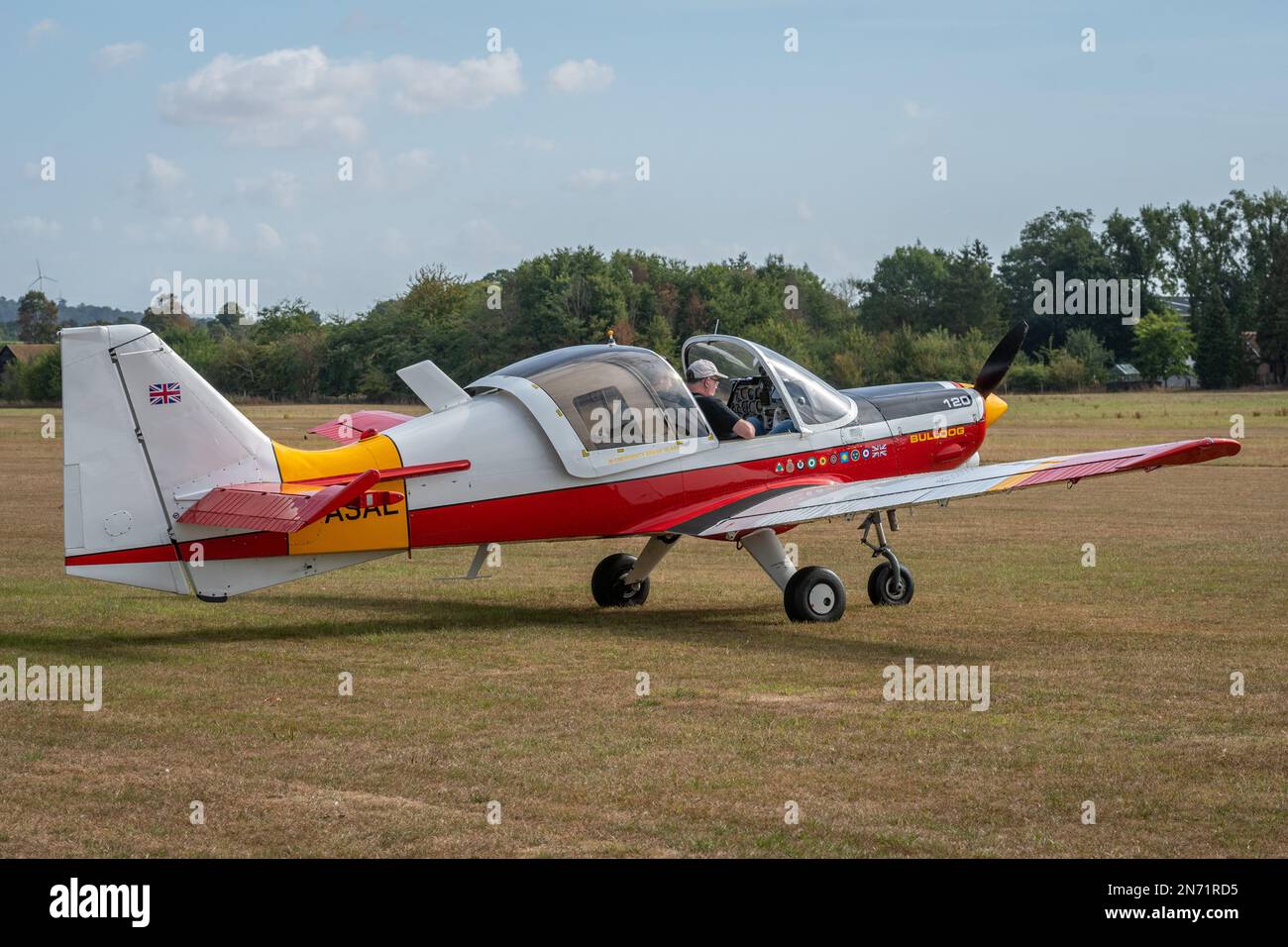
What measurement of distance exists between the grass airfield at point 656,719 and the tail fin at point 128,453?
0.77 meters

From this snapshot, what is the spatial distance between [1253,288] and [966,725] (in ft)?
338

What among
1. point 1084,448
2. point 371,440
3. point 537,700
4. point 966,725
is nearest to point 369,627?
point 371,440

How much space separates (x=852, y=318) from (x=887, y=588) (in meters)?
80.2

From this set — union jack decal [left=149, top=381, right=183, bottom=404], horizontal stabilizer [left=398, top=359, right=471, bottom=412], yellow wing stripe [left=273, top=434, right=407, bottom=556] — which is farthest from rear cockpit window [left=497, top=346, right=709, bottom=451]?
union jack decal [left=149, top=381, right=183, bottom=404]

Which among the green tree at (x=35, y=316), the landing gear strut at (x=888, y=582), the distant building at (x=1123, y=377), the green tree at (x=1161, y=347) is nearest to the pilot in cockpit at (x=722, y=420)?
the landing gear strut at (x=888, y=582)

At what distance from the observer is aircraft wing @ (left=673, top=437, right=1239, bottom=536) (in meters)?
11.3

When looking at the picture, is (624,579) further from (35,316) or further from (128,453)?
(35,316)

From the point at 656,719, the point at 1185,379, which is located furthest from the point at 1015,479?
the point at 1185,379

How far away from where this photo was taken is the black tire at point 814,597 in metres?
11.9

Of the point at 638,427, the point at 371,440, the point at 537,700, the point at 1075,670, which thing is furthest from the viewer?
the point at 638,427

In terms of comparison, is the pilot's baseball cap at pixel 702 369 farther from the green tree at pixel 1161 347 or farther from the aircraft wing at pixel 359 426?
the green tree at pixel 1161 347

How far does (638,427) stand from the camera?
1199 cm

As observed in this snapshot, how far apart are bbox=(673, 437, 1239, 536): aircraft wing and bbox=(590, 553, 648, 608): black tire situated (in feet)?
4.55
